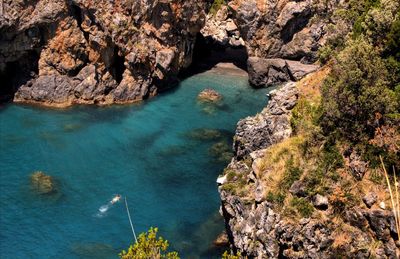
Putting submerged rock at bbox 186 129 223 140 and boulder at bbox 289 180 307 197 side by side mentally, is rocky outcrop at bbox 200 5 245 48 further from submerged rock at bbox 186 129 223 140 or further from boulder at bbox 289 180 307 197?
boulder at bbox 289 180 307 197

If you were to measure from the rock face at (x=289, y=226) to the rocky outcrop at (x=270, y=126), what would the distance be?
0.21 metres

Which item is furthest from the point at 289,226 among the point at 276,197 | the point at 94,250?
the point at 94,250

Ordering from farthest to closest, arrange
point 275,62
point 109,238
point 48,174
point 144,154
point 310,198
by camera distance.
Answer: point 275,62, point 144,154, point 48,174, point 109,238, point 310,198

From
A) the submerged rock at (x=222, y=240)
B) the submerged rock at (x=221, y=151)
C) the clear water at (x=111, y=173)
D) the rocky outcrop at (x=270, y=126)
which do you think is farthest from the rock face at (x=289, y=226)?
the submerged rock at (x=221, y=151)

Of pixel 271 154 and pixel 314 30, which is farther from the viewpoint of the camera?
pixel 314 30

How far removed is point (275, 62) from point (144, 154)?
131 ft

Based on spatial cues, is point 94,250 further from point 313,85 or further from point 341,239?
point 313,85

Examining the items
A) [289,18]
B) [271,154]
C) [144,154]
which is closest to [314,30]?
[289,18]

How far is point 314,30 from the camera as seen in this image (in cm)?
10206

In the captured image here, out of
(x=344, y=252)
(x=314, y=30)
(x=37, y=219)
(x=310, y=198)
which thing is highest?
(x=314, y=30)

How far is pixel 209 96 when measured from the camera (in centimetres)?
9125

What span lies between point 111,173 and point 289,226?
3168 centimetres

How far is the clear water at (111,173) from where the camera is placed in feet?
183

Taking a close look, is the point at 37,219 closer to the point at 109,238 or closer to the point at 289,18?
the point at 109,238
